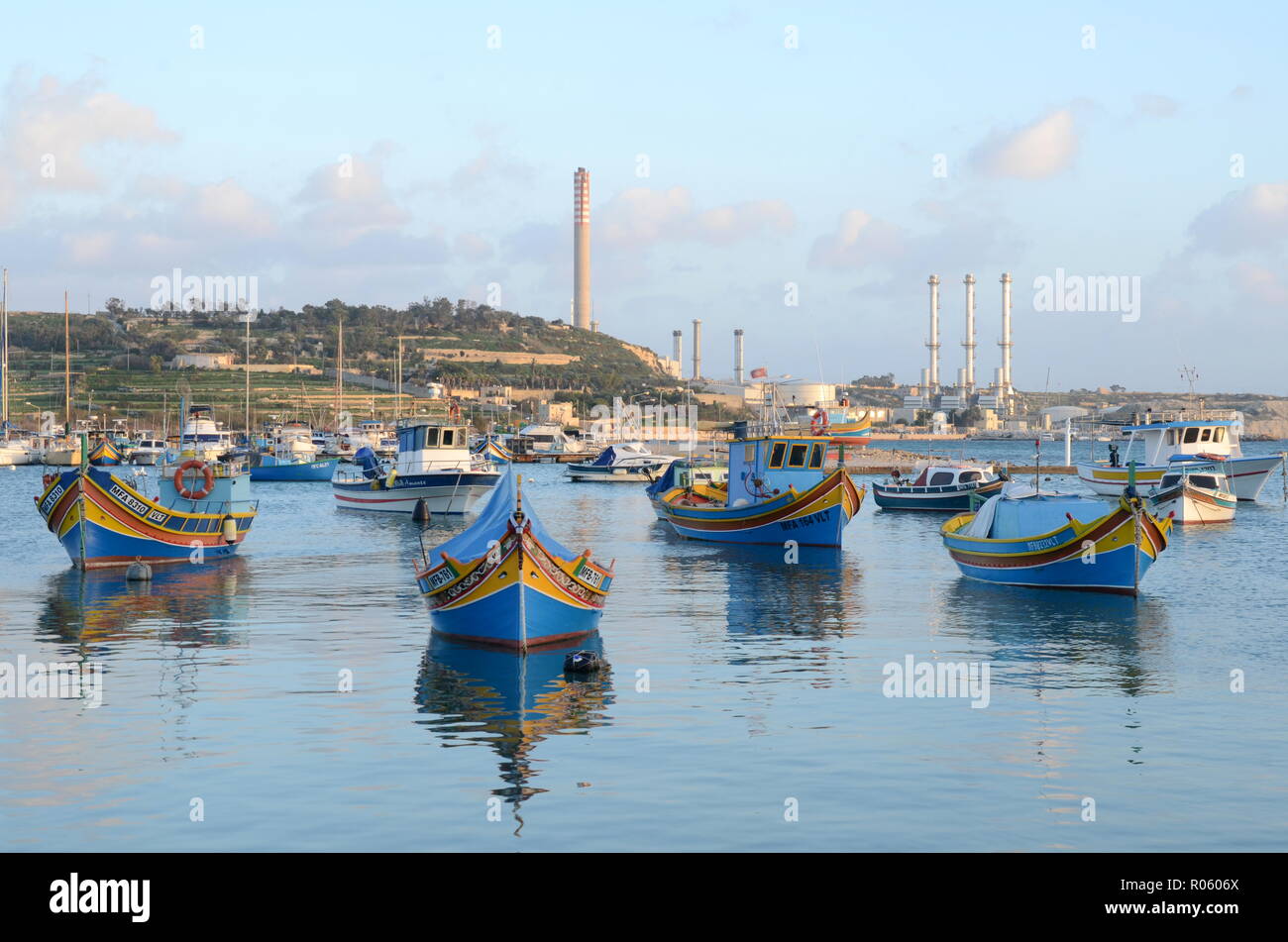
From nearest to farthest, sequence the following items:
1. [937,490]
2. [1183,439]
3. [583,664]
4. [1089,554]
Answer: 1. [583,664]
2. [1089,554]
3. [1183,439]
4. [937,490]

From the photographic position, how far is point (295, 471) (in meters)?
114

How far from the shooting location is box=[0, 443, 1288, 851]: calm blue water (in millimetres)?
16141

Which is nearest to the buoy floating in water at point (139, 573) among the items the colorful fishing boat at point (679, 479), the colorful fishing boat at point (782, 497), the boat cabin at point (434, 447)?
the colorful fishing boat at point (782, 497)

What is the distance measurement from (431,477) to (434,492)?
32.9 inches

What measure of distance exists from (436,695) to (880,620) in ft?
47.0

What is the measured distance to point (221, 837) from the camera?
51.0 feet

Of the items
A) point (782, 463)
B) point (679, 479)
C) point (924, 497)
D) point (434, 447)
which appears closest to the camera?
point (782, 463)

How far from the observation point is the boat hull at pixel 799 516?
5122cm

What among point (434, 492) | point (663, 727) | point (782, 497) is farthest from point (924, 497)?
point (663, 727)

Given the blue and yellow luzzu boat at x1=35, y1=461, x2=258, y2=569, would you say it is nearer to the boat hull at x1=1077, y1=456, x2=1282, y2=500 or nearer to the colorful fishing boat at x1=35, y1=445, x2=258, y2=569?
the colorful fishing boat at x1=35, y1=445, x2=258, y2=569

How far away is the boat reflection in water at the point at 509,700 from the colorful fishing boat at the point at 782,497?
23.8 meters

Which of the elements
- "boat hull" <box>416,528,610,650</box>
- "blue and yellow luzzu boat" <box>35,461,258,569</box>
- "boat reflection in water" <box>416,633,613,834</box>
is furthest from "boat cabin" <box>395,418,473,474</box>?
"boat reflection in water" <box>416,633,613,834</box>

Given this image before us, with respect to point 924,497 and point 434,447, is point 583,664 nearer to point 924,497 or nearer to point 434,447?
point 434,447
